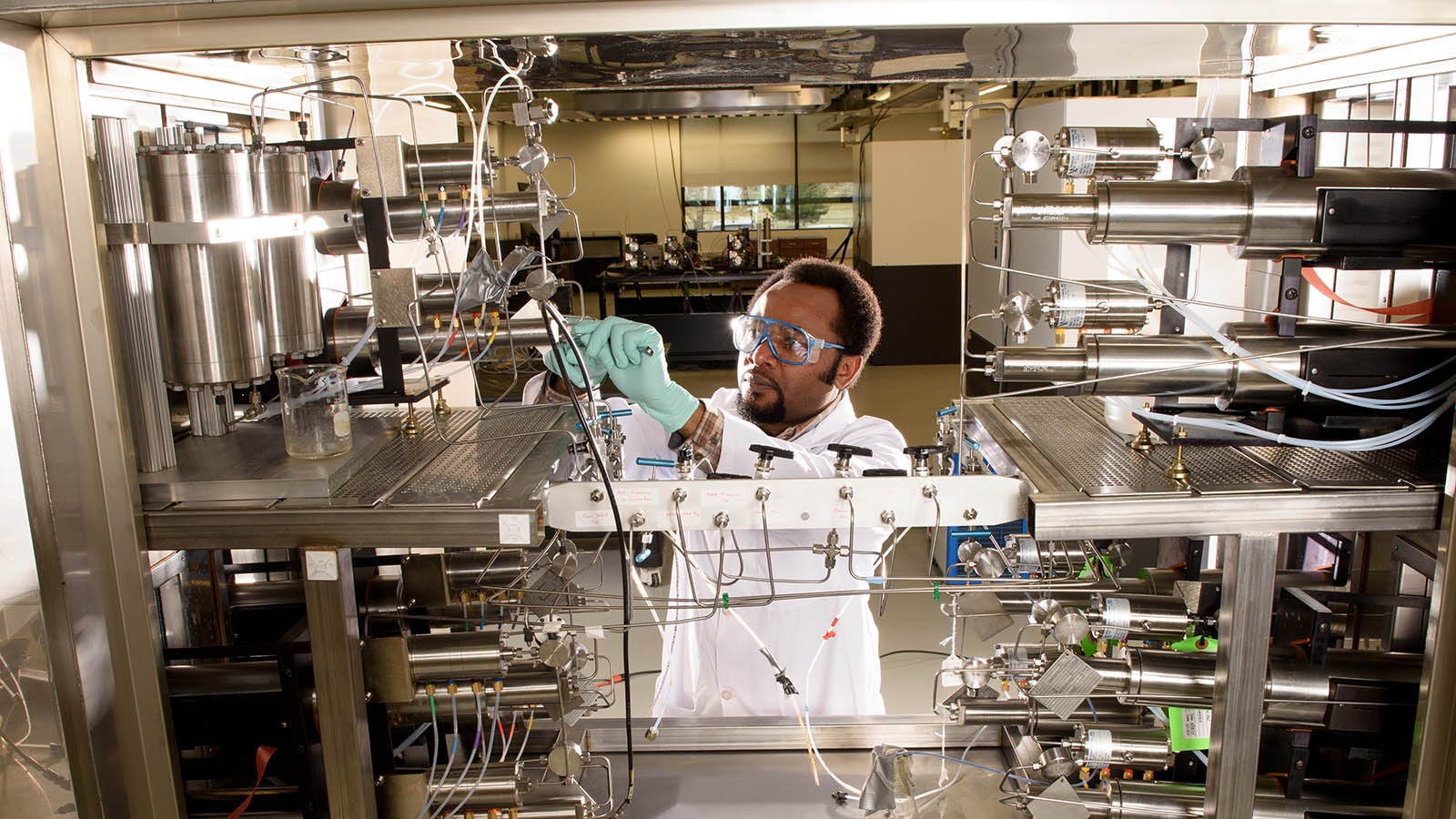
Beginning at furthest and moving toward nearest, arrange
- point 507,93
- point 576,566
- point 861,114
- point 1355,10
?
point 861,114
point 507,93
point 576,566
point 1355,10

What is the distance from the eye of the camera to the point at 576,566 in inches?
52.1

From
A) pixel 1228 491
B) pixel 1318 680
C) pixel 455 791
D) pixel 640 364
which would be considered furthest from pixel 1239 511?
pixel 455 791

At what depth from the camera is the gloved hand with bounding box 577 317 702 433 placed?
130 centimetres

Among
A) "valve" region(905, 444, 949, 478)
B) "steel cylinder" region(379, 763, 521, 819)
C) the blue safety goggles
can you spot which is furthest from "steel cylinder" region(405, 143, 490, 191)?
"steel cylinder" region(379, 763, 521, 819)

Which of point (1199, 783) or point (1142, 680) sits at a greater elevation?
point (1142, 680)

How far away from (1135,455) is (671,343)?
438 centimetres

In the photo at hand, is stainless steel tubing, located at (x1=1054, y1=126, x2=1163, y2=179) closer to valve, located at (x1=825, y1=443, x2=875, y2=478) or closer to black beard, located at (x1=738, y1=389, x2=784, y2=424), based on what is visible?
valve, located at (x1=825, y1=443, x2=875, y2=478)

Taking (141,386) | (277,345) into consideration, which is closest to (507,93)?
(277,345)

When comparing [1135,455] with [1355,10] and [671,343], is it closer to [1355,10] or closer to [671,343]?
[1355,10]

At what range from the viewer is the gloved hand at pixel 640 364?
1.30m

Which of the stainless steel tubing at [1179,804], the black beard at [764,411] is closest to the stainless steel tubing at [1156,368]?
the stainless steel tubing at [1179,804]

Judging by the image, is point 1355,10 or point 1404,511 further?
point 1404,511

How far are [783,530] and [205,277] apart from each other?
2.96 feet

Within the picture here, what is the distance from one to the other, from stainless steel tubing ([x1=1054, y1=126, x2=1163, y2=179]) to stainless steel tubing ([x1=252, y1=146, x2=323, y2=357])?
965mm
